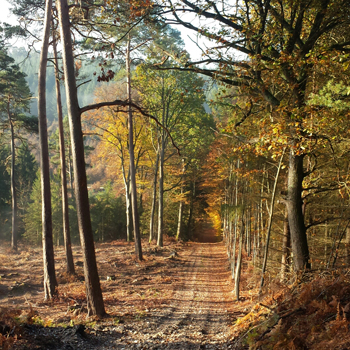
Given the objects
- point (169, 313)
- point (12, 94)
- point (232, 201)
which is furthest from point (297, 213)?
point (12, 94)

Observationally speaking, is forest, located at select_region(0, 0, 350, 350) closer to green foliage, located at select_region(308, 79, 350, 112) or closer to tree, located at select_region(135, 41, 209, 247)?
green foliage, located at select_region(308, 79, 350, 112)

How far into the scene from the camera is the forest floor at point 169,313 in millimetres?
4344

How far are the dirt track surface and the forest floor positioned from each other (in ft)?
0.07

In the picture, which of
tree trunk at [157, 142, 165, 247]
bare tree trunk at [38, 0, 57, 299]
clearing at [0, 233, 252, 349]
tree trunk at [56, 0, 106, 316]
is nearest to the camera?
clearing at [0, 233, 252, 349]

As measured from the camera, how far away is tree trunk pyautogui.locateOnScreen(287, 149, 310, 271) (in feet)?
20.6

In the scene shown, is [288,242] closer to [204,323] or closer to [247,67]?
[204,323]

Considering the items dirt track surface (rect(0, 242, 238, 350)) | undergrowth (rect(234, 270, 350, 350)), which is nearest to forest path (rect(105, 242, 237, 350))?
dirt track surface (rect(0, 242, 238, 350))

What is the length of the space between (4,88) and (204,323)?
67.2ft

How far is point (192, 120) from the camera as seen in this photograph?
1939 cm

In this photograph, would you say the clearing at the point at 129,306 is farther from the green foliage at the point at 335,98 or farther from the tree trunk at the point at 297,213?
the green foliage at the point at 335,98

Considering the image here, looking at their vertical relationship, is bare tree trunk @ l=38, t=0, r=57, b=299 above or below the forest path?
above

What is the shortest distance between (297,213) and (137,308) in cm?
516

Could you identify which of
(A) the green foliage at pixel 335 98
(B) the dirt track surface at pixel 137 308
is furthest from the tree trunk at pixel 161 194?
(A) the green foliage at pixel 335 98

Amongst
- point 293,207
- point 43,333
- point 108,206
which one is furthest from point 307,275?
point 108,206
